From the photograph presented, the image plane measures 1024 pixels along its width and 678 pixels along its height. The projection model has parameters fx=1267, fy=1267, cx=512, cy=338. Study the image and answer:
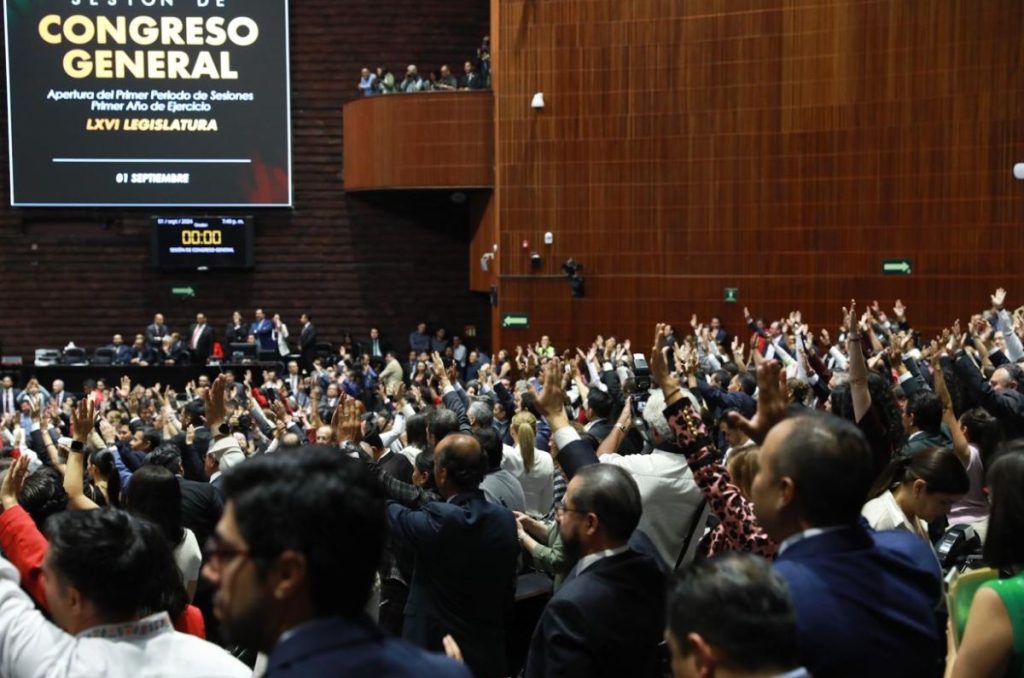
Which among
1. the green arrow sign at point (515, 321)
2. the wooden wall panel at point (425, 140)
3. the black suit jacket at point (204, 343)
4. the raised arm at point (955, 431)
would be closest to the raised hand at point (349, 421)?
the raised arm at point (955, 431)

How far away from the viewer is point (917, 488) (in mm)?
3773

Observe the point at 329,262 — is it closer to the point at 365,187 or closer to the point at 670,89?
the point at 365,187

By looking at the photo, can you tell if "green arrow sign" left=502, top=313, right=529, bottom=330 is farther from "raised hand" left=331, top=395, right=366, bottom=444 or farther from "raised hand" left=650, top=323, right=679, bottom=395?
"raised hand" left=650, top=323, right=679, bottom=395

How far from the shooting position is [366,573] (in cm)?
198

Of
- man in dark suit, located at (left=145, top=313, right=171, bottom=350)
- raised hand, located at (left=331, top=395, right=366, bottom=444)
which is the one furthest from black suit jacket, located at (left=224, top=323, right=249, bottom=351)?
raised hand, located at (left=331, top=395, right=366, bottom=444)

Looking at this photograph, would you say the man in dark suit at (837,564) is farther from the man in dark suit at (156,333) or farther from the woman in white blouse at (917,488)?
the man in dark suit at (156,333)

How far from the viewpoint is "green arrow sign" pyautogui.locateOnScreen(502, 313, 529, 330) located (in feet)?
64.0

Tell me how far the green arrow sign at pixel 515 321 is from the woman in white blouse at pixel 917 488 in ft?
51.6

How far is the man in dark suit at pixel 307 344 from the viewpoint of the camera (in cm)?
2153

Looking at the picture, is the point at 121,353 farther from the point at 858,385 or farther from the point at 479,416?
the point at 858,385

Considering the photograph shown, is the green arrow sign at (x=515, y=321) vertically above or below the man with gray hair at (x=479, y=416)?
below

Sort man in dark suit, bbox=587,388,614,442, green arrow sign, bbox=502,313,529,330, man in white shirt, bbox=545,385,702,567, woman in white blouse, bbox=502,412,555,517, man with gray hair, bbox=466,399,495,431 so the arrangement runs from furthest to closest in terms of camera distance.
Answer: green arrow sign, bbox=502,313,529,330 < man in dark suit, bbox=587,388,614,442 < man with gray hair, bbox=466,399,495,431 < woman in white blouse, bbox=502,412,555,517 < man in white shirt, bbox=545,385,702,567

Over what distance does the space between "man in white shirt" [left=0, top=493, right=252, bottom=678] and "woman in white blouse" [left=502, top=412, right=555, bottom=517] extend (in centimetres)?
314

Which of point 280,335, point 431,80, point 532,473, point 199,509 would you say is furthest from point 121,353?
point 199,509
